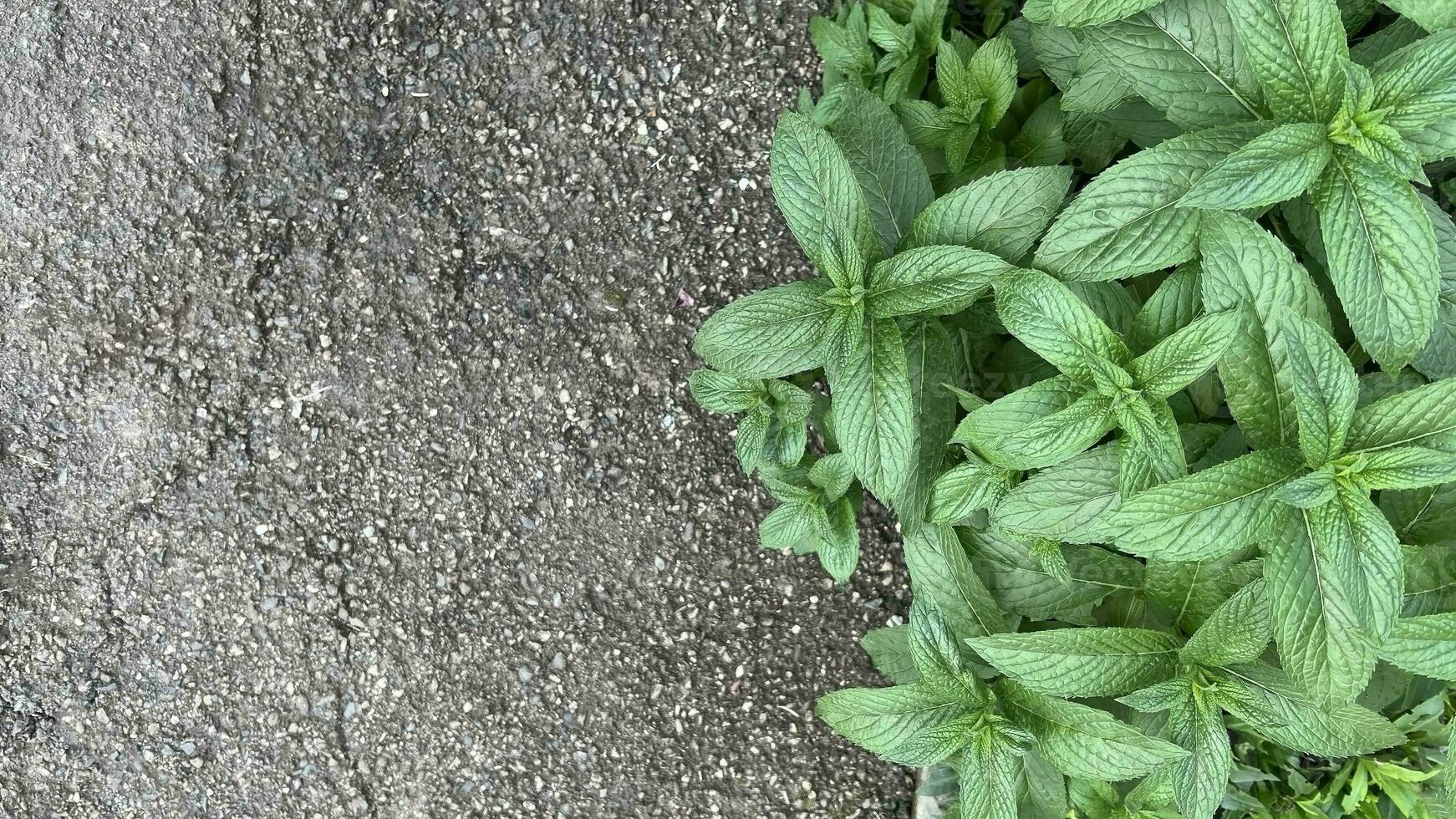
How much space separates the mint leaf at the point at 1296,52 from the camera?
4.38 ft

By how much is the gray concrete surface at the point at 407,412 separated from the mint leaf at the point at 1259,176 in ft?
4.27

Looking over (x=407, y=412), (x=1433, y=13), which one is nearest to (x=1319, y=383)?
(x=1433, y=13)

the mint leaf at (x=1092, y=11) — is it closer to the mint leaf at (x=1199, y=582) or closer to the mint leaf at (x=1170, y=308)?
the mint leaf at (x=1170, y=308)

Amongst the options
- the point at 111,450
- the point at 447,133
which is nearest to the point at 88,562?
the point at 111,450

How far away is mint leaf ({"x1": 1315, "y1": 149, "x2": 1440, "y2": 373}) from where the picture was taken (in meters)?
1.33

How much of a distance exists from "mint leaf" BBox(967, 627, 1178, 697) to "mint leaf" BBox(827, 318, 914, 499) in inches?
13.4

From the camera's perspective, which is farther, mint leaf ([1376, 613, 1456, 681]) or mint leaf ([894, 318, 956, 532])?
mint leaf ([894, 318, 956, 532])

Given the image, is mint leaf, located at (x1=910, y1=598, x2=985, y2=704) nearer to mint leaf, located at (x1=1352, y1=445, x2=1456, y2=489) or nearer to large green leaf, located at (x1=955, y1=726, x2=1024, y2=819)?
large green leaf, located at (x1=955, y1=726, x2=1024, y2=819)

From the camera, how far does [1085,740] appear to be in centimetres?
161

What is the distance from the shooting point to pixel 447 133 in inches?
99.0

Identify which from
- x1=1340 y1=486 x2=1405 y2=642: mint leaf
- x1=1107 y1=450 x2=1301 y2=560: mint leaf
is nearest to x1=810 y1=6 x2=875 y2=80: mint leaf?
x1=1107 y1=450 x2=1301 y2=560: mint leaf

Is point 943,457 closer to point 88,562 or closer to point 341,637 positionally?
point 341,637

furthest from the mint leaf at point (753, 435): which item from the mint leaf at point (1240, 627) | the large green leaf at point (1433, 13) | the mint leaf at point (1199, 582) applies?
the large green leaf at point (1433, 13)

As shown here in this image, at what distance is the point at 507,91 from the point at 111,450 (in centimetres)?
150
